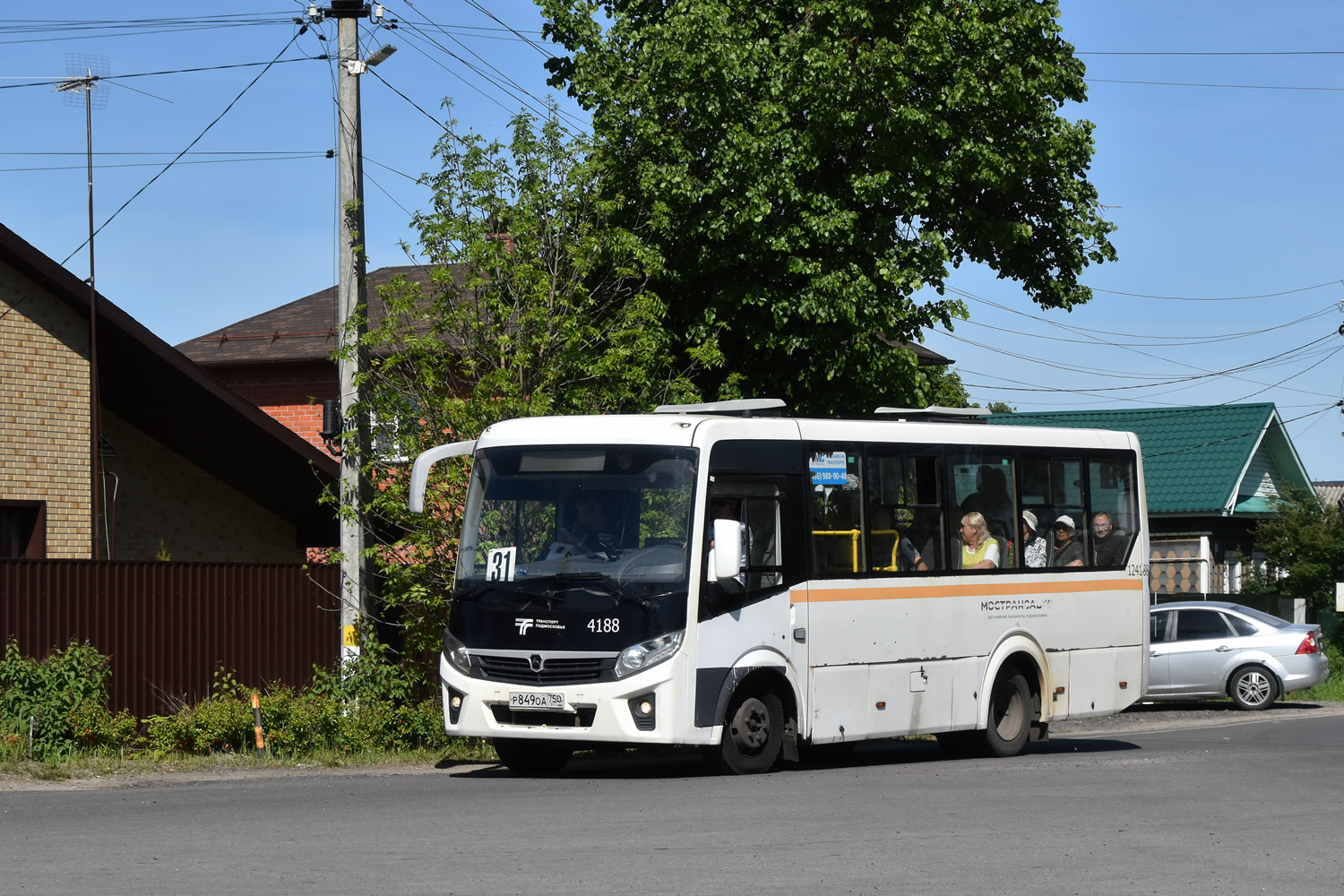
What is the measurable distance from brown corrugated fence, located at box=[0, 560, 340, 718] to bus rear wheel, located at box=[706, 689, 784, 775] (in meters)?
6.33

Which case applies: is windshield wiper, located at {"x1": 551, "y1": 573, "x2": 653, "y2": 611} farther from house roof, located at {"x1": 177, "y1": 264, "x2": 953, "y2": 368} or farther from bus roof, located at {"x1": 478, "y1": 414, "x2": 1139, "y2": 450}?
house roof, located at {"x1": 177, "y1": 264, "x2": 953, "y2": 368}

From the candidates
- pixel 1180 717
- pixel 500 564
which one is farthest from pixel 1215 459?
pixel 500 564

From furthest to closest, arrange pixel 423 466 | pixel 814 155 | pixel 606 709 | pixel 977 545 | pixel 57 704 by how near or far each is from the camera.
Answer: pixel 814 155 < pixel 977 545 < pixel 57 704 < pixel 423 466 < pixel 606 709

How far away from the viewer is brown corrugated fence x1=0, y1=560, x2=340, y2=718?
16500 millimetres

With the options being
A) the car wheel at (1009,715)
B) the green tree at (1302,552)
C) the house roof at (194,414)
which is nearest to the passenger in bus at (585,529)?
the car wheel at (1009,715)

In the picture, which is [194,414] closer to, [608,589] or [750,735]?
[608,589]

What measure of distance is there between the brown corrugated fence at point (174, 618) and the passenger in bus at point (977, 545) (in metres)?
7.03

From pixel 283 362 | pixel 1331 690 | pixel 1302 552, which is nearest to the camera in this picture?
pixel 1331 690

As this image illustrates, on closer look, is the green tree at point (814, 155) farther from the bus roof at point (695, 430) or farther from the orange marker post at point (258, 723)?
the orange marker post at point (258, 723)

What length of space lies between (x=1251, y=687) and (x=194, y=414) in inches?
605

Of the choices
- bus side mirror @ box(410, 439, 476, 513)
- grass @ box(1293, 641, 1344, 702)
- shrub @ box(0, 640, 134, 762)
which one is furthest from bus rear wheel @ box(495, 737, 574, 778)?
grass @ box(1293, 641, 1344, 702)

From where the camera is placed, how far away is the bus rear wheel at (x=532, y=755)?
1462 centimetres

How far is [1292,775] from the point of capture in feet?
47.1

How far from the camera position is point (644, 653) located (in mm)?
13367
